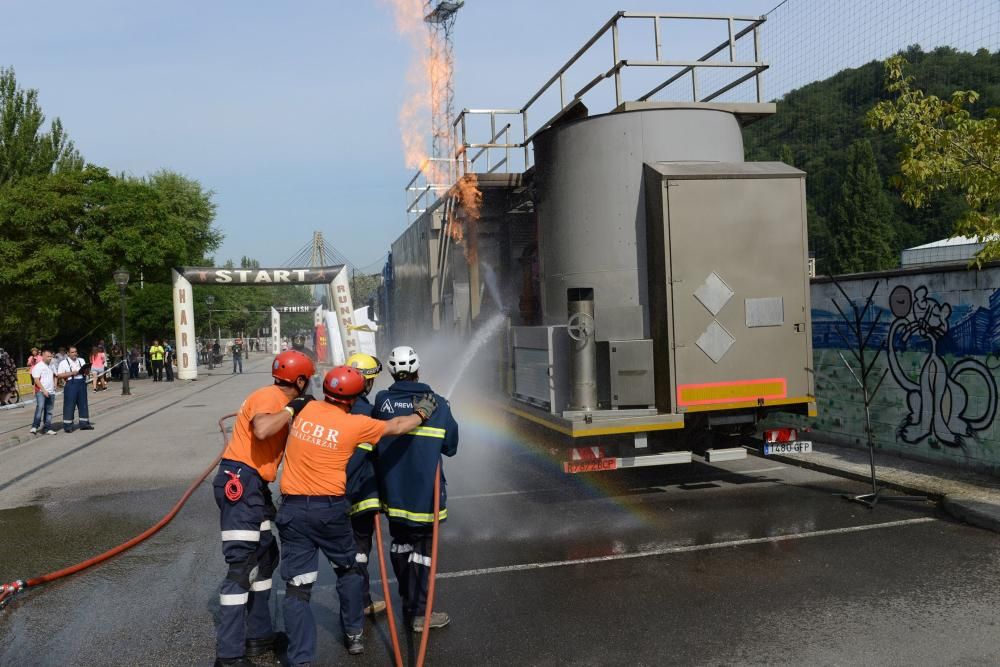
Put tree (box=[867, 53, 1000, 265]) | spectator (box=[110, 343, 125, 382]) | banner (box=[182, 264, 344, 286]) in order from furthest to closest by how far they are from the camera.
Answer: spectator (box=[110, 343, 125, 382])
banner (box=[182, 264, 344, 286])
tree (box=[867, 53, 1000, 265])

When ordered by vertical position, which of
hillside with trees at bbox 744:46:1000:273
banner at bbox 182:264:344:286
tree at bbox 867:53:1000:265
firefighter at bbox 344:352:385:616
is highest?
hillside with trees at bbox 744:46:1000:273

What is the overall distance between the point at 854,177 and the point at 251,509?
215ft

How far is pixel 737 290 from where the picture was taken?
7684 mm

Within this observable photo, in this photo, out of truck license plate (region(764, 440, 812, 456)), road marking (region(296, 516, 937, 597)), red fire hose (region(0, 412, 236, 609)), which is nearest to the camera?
red fire hose (region(0, 412, 236, 609))

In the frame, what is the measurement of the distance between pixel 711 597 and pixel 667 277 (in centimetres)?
324

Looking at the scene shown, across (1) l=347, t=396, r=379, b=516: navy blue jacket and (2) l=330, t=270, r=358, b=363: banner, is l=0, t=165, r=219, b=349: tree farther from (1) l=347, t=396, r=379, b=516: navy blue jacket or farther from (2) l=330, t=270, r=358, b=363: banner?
(1) l=347, t=396, r=379, b=516: navy blue jacket

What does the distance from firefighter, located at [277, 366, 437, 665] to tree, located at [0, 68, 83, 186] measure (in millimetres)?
42668

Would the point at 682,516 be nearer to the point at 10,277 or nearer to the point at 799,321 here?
the point at 799,321

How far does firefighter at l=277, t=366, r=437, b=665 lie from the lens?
4.37 meters

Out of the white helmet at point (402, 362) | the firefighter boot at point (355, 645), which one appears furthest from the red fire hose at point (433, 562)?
the white helmet at point (402, 362)

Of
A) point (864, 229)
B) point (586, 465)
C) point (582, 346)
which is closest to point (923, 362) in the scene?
point (582, 346)

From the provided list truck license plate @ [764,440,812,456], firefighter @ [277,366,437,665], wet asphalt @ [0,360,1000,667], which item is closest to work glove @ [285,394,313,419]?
firefighter @ [277,366,437,665]

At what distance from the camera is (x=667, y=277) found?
7.55 metres

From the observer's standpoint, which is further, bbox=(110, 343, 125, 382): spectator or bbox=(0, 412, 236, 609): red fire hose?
bbox=(110, 343, 125, 382): spectator
